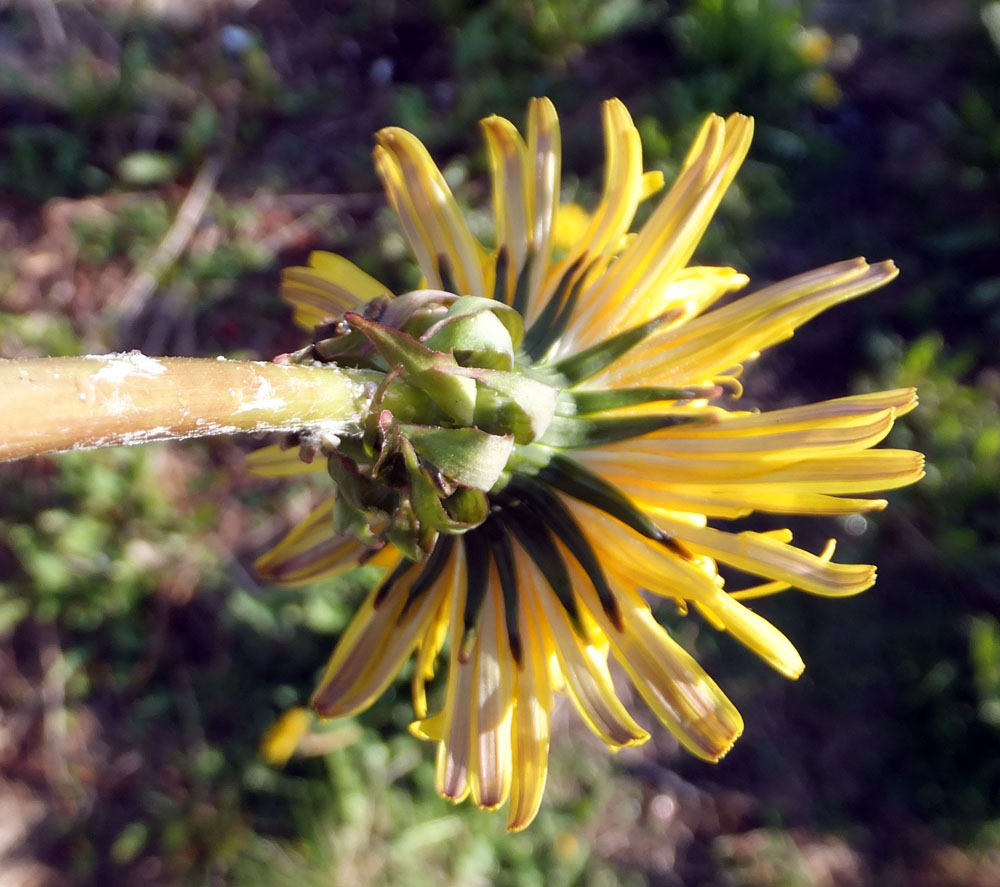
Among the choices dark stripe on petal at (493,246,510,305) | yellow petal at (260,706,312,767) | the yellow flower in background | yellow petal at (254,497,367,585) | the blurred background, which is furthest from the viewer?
the blurred background

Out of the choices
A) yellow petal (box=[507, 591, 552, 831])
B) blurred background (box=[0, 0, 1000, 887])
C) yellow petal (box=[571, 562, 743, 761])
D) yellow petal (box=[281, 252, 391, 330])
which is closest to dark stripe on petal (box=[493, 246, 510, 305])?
yellow petal (box=[281, 252, 391, 330])

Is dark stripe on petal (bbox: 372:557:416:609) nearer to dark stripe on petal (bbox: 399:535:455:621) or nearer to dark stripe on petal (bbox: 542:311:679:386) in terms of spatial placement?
dark stripe on petal (bbox: 399:535:455:621)

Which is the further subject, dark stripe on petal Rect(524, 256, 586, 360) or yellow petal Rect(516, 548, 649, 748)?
dark stripe on petal Rect(524, 256, 586, 360)

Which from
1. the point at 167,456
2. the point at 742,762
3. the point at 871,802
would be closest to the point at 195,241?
the point at 167,456

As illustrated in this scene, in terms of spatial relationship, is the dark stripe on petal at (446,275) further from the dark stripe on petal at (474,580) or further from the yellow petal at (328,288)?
the dark stripe on petal at (474,580)

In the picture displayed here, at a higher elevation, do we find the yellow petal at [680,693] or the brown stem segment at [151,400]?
the brown stem segment at [151,400]

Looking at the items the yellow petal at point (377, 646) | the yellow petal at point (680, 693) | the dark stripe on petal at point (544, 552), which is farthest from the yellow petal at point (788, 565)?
the yellow petal at point (377, 646)
